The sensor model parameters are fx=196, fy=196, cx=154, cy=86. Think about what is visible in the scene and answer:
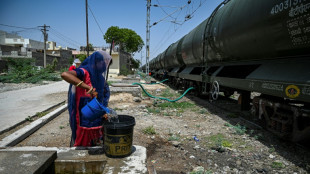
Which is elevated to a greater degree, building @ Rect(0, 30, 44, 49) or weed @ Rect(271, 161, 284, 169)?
building @ Rect(0, 30, 44, 49)

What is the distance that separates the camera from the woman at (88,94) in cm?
238

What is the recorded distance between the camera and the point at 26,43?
63.1 metres

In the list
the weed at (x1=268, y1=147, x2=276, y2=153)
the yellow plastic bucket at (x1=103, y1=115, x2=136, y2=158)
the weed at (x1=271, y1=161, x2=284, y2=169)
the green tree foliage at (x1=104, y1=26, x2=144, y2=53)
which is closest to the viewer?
the yellow plastic bucket at (x1=103, y1=115, x2=136, y2=158)

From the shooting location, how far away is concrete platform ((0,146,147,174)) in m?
2.03

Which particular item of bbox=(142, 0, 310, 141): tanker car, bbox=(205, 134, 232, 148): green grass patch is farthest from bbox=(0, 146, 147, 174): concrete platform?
bbox=(142, 0, 310, 141): tanker car

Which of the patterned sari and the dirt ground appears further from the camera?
the dirt ground

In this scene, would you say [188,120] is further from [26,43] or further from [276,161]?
[26,43]

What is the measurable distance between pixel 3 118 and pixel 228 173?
17.4 ft

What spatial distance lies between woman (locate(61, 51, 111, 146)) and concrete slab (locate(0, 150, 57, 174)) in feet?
1.34

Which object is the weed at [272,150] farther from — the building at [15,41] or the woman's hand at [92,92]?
the building at [15,41]

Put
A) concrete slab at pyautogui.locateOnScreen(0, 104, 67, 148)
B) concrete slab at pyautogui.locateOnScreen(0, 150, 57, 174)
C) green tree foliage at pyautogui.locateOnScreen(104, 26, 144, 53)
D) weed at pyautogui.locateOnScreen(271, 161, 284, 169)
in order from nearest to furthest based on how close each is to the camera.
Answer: concrete slab at pyautogui.locateOnScreen(0, 150, 57, 174) → weed at pyautogui.locateOnScreen(271, 161, 284, 169) → concrete slab at pyautogui.locateOnScreen(0, 104, 67, 148) → green tree foliage at pyautogui.locateOnScreen(104, 26, 144, 53)

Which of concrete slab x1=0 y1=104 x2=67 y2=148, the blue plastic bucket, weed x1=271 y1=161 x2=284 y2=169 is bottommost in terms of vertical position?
weed x1=271 y1=161 x2=284 y2=169

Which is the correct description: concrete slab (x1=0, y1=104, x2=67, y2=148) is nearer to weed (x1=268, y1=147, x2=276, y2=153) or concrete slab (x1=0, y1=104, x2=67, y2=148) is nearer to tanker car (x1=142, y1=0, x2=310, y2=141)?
weed (x1=268, y1=147, x2=276, y2=153)

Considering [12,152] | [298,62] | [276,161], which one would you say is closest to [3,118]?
[12,152]
